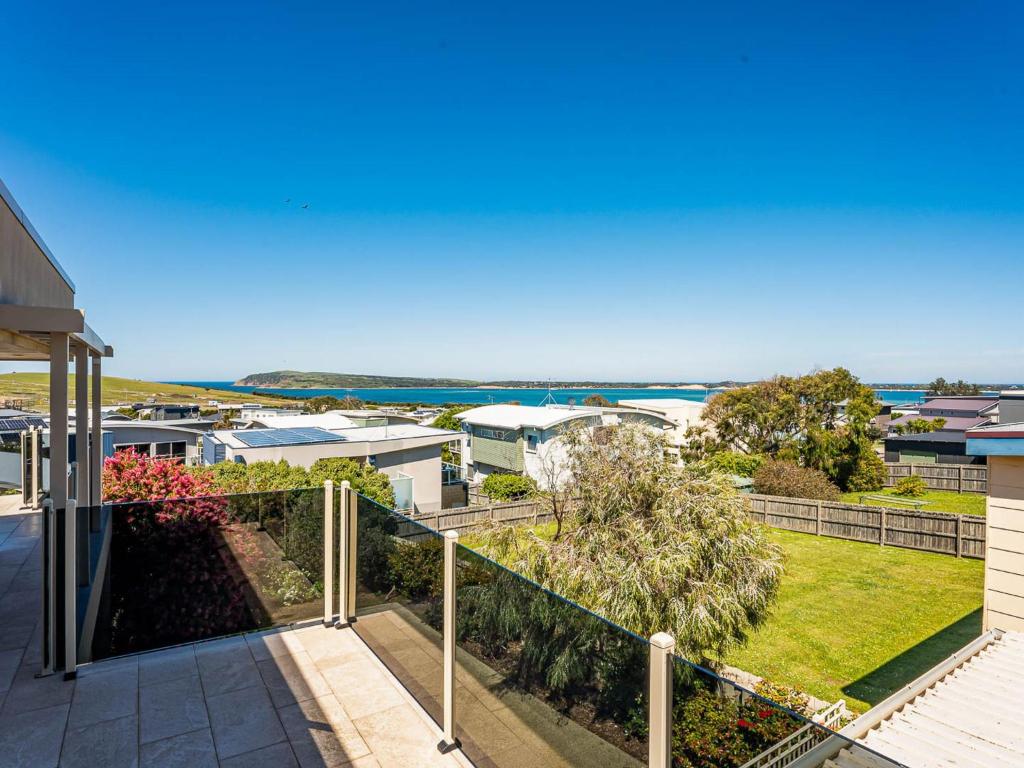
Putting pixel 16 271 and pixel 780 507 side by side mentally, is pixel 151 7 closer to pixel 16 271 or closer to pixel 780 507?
pixel 16 271

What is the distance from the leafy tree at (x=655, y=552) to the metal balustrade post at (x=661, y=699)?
4306 millimetres

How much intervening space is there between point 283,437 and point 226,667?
1444 cm

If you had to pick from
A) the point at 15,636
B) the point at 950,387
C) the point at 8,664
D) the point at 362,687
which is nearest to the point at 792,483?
the point at 362,687

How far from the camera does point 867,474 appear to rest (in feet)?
69.8

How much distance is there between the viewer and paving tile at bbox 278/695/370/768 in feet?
10.3

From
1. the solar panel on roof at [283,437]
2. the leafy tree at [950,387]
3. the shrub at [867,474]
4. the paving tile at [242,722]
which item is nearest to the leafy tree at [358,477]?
the solar panel on roof at [283,437]

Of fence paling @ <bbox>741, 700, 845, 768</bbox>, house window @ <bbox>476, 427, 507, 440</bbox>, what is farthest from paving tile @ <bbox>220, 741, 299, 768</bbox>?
house window @ <bbox>476, 427, 507, 440</bbox>

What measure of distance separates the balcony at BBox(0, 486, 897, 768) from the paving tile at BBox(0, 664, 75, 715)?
0.01 m

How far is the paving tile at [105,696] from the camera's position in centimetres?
344

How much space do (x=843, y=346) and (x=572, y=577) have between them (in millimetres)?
40454

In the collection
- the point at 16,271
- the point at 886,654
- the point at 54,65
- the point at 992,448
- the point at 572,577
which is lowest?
the point at 886,654

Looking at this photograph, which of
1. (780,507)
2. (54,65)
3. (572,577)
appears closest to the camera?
(572,577)

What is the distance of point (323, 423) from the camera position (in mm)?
24328

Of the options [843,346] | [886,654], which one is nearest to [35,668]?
[886,654]
